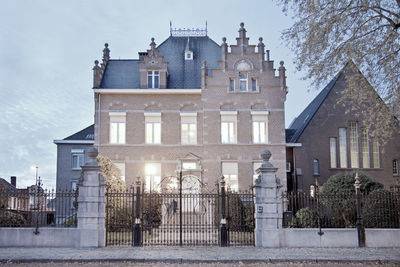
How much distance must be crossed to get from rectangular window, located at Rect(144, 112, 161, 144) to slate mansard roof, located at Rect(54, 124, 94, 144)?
1084cm

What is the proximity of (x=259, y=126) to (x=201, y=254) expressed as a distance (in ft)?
58.3

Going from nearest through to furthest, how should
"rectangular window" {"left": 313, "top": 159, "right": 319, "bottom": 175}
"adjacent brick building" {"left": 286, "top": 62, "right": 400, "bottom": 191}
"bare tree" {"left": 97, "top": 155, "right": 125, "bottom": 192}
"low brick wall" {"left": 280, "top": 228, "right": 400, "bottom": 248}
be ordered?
1. "low brick wall" {"left": 280, "top": 228, "right": 400, "bottom": 248}
2. "bare tree" {"left": 97, "top": 155, "right": 125, "bottom": 192}
3. "adjacent brick building" {"left": 286, "top": 62, "right": 400, "bottom": 191}
4. "rectangular window" {"left": 313, "top": 159, "right": 319, "bottom": 175}

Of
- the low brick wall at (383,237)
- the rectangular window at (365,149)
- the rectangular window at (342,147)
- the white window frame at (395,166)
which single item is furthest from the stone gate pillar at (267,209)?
the white window frame at (395,166)

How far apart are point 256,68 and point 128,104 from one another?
29.6 ft

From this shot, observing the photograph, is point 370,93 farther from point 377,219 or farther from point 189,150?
point 189,150

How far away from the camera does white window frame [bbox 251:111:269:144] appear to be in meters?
30.2

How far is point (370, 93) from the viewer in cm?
1805

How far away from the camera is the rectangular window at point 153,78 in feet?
102

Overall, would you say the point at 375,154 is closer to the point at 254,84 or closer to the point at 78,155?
the point at 254,84

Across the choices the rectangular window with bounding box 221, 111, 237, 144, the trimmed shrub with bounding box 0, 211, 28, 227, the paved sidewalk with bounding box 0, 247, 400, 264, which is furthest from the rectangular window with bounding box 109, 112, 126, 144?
the paved sidewalk with bounding box 0, 247, 400, 264

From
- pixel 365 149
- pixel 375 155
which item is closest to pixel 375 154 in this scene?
pixel 375 155

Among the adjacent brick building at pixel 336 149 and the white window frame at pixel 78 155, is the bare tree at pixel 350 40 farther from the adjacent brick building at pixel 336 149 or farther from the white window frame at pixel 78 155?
the white window frame at pixel 78 155

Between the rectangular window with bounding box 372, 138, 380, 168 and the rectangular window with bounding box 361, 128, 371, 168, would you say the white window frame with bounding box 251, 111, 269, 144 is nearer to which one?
the rectangular window with bounding box 361, 128, 371, 168

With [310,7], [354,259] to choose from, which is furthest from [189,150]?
[354,259]
